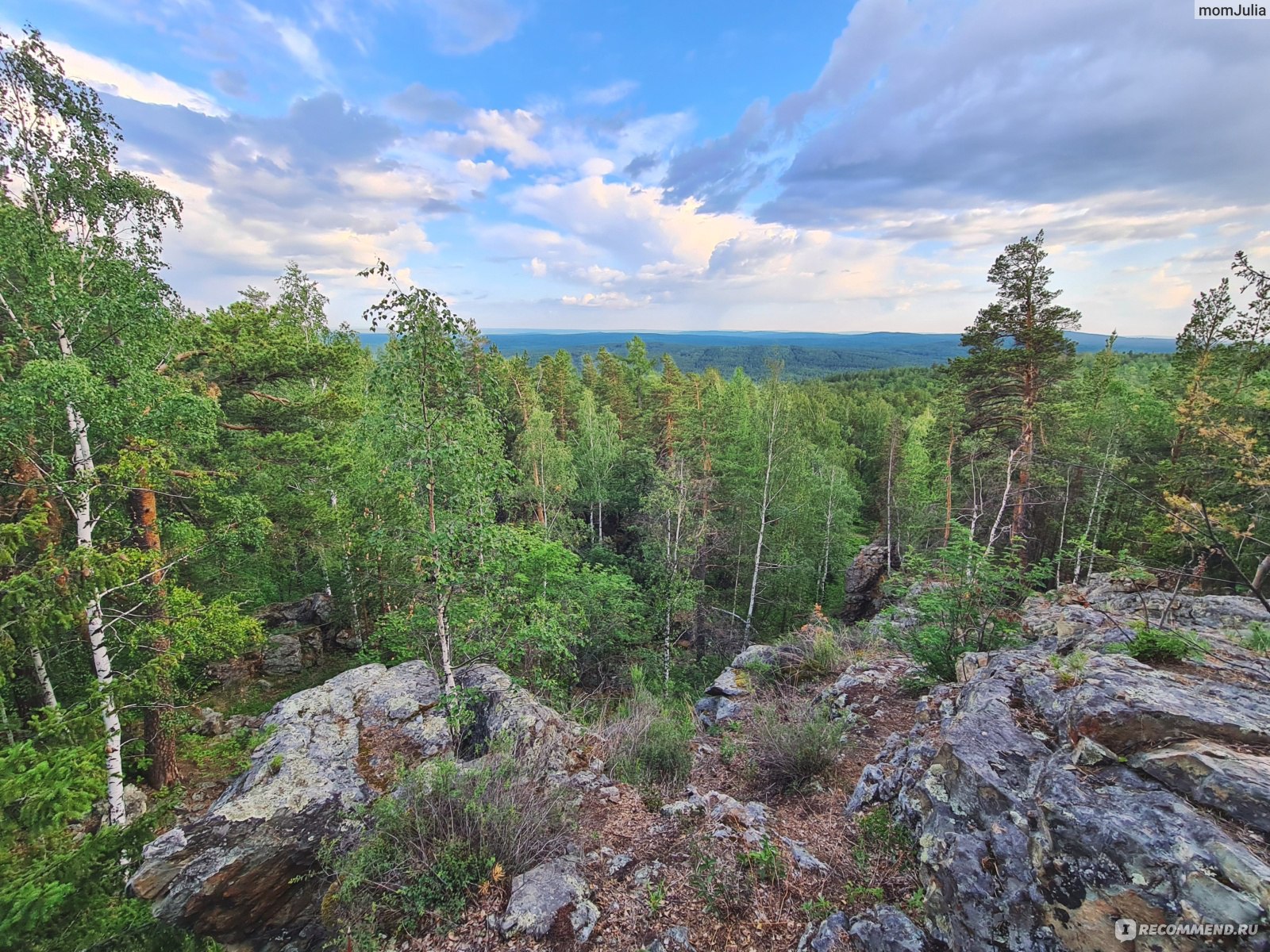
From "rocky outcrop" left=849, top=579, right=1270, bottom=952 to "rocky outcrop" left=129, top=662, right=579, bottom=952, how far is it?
12.7 ft

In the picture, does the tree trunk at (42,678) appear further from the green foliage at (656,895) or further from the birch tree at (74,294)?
the green foliage at (656,895)

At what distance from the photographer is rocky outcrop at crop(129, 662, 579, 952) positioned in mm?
3900

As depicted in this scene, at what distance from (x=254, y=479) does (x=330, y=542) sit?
124 inches

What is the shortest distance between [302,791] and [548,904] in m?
3.03

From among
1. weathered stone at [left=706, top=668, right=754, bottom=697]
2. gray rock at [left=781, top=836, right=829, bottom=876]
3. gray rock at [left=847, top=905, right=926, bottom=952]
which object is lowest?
weathered stone at [left=706, top=668, right=754, bottom=697]

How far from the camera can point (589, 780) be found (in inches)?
213

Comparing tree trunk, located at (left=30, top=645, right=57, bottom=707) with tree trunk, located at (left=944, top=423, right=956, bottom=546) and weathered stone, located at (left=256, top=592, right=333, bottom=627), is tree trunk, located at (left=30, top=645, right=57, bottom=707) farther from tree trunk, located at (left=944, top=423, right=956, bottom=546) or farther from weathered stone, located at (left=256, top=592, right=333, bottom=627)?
tree trunk, located at (left=944, top=423, right=956, bottom=546)

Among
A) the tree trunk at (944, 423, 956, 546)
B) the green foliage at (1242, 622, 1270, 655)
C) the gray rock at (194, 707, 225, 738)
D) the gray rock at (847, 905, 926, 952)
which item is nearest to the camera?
the gray rock at (847, 905, 926, 952)

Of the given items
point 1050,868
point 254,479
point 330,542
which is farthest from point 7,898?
point 330,542

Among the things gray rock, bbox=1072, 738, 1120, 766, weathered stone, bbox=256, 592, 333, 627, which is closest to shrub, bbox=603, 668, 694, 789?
gray rock, bbox=1072, 738, 1120, 766

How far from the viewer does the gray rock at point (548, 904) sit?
341 cm

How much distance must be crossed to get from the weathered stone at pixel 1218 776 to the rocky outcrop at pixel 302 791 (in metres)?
4.94

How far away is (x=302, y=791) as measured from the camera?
495 cm

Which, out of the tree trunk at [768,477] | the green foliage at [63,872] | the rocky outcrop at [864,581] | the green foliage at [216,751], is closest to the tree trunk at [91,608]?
Answer: the green foliage at [216,751]
